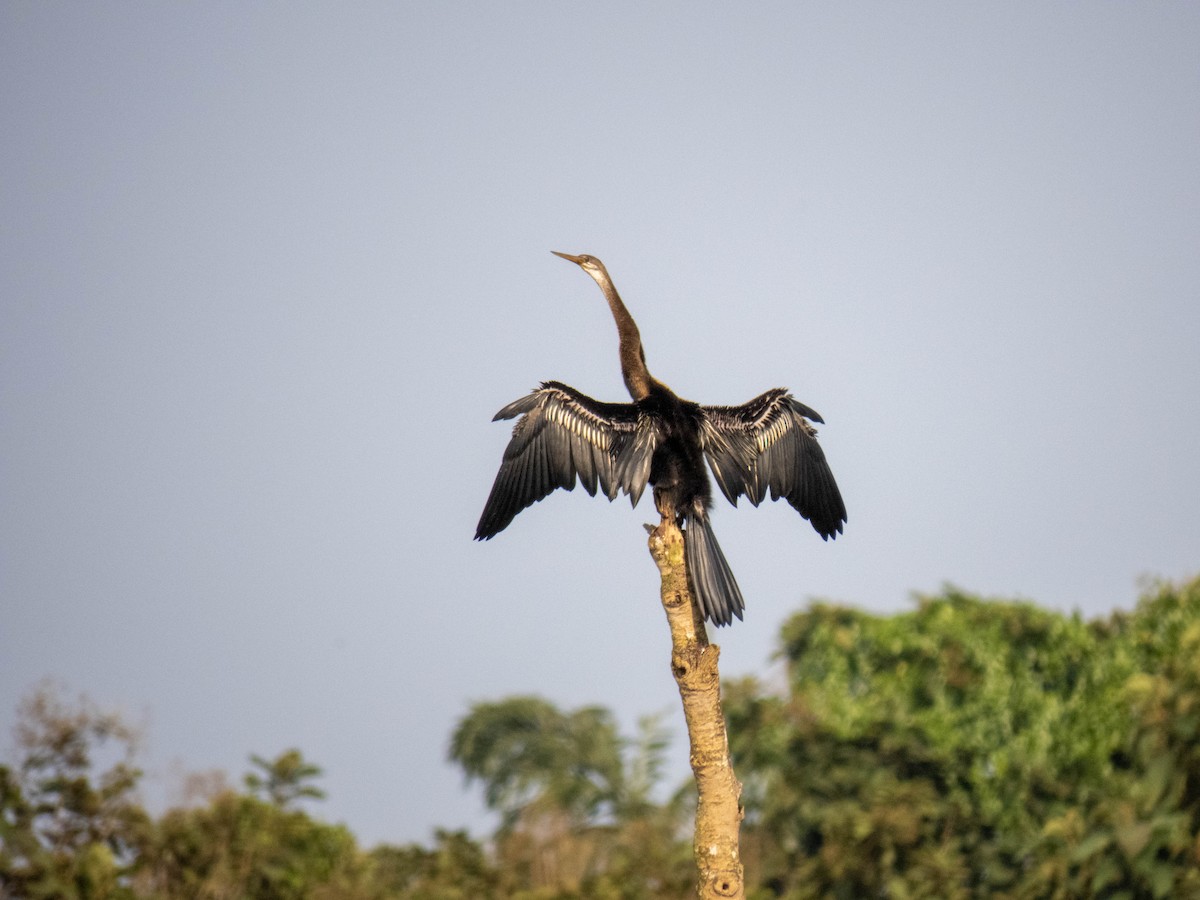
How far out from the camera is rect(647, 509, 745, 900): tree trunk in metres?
5.81

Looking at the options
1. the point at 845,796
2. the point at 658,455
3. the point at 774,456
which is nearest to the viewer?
the point at 658,455

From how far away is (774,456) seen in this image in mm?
7473

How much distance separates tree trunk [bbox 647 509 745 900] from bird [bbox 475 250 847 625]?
2.46ft

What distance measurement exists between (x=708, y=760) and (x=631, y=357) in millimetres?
2553

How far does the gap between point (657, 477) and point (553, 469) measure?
51 centimetres

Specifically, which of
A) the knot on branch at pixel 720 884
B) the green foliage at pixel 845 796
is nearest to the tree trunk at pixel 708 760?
the knot on branch at pixel 720 884

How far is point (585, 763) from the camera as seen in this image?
26281mm

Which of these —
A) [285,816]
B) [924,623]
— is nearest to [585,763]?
[924,623]

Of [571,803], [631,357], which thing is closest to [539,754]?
[571,803]

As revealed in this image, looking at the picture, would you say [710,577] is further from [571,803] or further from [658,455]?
→ [571,803]

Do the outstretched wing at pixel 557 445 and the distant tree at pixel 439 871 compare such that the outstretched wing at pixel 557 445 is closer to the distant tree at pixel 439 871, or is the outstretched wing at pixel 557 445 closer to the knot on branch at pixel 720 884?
the knot on branch at pixel 720 884

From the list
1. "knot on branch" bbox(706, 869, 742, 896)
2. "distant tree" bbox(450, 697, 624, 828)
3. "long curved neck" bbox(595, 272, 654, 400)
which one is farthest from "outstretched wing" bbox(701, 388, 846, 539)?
"distant tree" bbox(450, 697, 624, 828)

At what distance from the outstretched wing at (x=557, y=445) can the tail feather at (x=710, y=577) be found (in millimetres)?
476

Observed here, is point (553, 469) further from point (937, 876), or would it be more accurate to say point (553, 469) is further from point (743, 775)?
point (743, 775)
